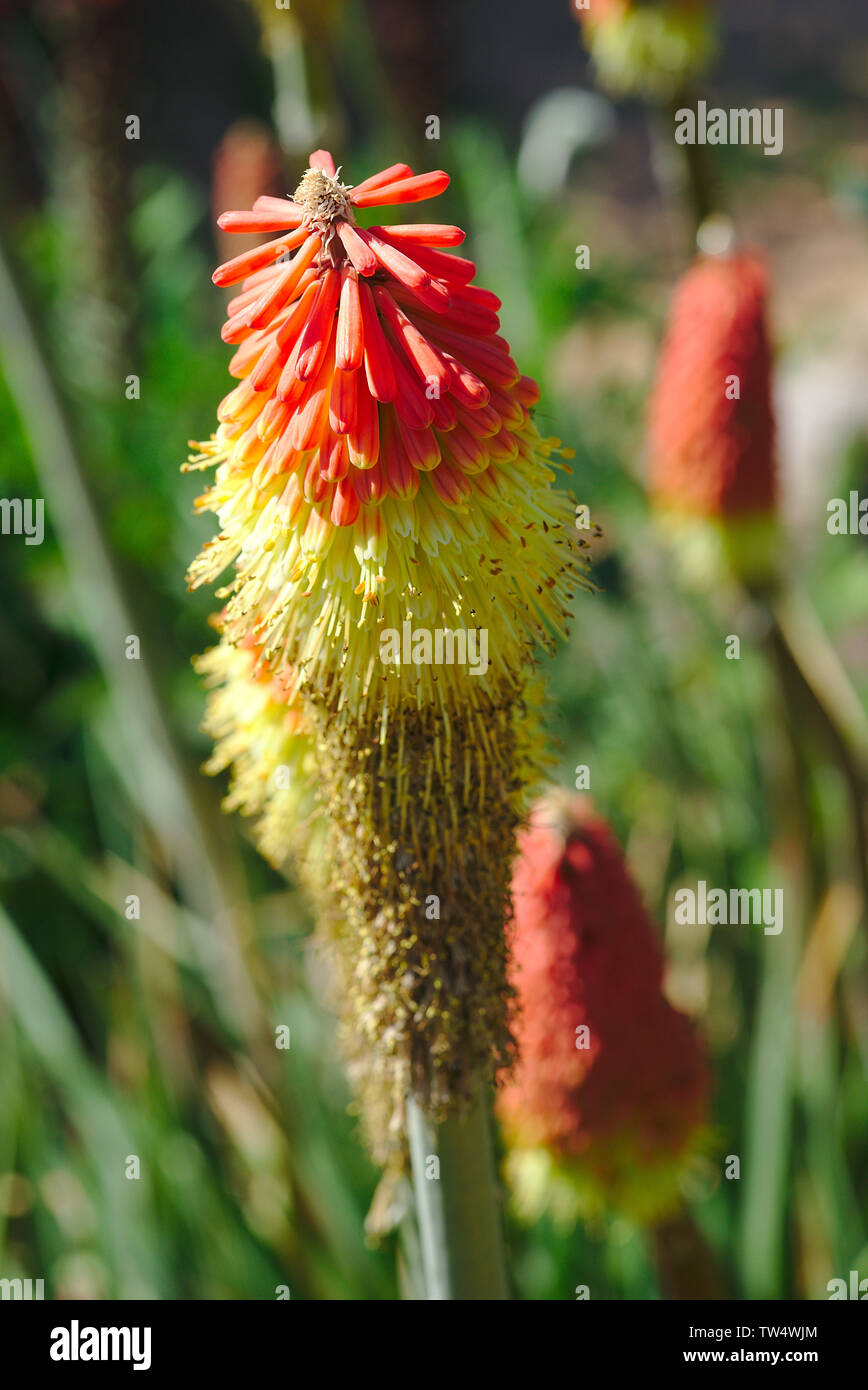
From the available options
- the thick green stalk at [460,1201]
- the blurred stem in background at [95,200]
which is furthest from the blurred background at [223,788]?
the thick green stalk at [460,1201]

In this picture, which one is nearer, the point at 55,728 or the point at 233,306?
the point at 233,306

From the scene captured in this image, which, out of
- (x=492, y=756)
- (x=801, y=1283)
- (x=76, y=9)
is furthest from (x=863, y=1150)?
(x=76, y=9)

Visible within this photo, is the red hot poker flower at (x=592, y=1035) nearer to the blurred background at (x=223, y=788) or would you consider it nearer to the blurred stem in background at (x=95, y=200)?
the blurred background at (x=223, y=788)

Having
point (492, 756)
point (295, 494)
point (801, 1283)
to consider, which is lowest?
point (801, 1283)

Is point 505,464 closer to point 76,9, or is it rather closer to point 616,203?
point 76,9
